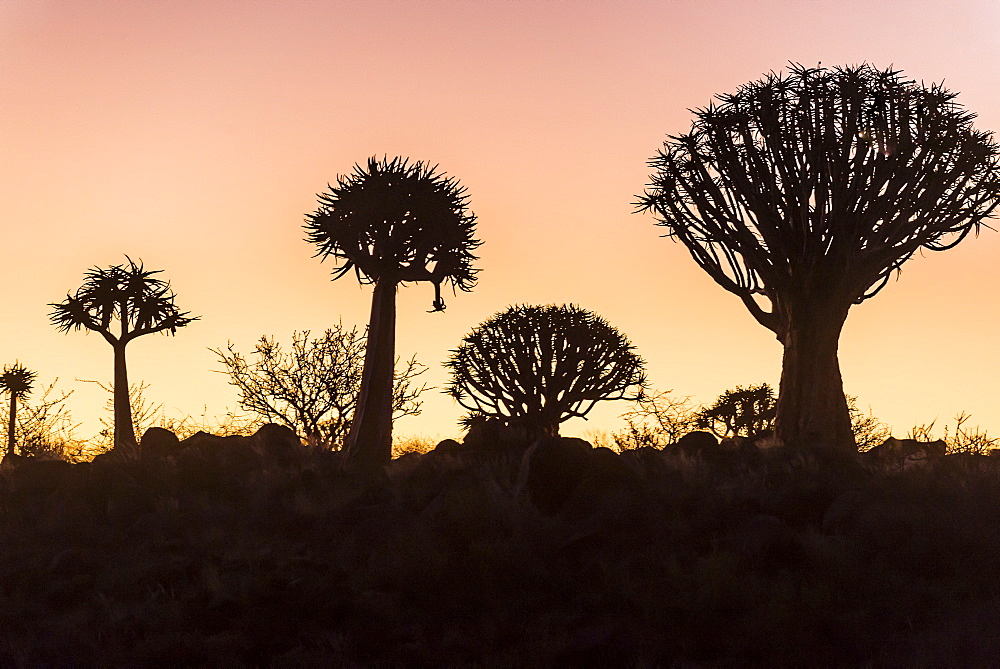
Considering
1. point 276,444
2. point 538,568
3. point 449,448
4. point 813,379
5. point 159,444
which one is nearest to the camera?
point 538,568

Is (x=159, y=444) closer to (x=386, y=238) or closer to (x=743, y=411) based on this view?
→ (x=386, y=238)

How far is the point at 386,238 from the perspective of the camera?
21.2 m

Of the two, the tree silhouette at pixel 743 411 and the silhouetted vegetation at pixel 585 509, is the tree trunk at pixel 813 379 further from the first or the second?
the tree silhouette at pixel 743 411

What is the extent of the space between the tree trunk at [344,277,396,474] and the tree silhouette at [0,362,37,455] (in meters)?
20.0

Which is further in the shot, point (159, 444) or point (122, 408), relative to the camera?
point (122, 408)

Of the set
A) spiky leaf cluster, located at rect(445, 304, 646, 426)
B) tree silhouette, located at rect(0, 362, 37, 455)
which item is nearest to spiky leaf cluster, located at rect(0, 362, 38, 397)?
tree silhouette, located at rect(0, 362, 37, 455)

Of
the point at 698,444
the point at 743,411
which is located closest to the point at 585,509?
the point at 698,444

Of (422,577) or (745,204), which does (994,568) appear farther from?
(745,204)

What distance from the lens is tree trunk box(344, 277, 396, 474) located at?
806 inches

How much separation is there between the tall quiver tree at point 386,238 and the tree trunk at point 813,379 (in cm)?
715

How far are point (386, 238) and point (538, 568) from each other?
10.5 metres

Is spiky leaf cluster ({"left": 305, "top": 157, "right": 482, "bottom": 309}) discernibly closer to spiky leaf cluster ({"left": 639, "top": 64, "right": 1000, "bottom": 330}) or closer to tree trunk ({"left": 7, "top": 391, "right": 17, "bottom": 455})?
spiky leaf cluster ({"left": 639, "top": 64, "right": 1000, "bottom": 330})

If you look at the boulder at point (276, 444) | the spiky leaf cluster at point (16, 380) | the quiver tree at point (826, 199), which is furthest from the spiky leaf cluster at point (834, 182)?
the spiky leaf cluster at point (16, 380)

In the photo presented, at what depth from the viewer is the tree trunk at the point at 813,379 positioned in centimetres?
1980
